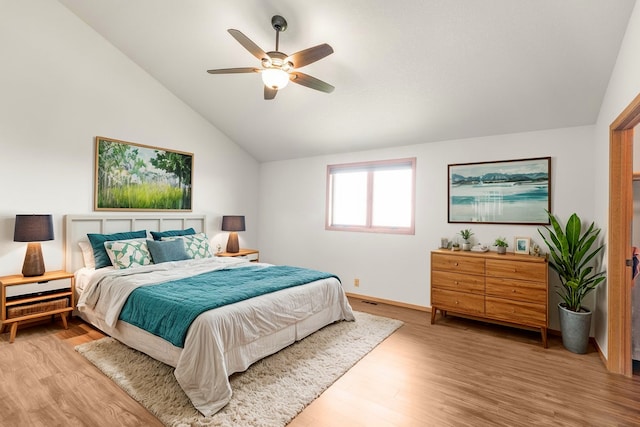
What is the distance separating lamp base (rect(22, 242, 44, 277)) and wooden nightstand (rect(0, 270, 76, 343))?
5cm

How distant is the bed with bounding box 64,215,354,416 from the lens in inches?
85.0

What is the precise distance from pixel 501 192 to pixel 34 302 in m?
5.13

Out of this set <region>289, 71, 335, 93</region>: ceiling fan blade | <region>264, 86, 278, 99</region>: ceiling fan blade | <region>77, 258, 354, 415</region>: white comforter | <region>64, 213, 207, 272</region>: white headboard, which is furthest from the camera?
<region>64, 213, 207, 272</region>: white headboard

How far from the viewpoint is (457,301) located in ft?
11.7

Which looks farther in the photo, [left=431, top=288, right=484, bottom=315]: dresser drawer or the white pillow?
the white pillow

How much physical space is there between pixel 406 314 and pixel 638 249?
2.33 metres

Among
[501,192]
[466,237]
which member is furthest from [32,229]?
[501,192]

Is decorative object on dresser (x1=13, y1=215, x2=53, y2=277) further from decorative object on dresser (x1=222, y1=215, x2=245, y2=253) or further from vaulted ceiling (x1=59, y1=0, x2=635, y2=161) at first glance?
vaulted ceiling (x1=59, y1=0, x2=635, y2=161)

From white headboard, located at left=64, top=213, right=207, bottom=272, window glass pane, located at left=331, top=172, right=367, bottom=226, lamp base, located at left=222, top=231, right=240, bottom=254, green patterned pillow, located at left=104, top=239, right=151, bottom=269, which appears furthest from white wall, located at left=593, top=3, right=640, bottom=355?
white headboard, located at left=64, top=213, right=207, bottom=272

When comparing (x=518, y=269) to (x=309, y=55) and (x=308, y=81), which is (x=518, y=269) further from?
(x=309, y=55)

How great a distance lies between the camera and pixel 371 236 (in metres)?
4.72

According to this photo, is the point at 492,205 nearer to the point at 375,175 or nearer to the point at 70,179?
the point at 375,175

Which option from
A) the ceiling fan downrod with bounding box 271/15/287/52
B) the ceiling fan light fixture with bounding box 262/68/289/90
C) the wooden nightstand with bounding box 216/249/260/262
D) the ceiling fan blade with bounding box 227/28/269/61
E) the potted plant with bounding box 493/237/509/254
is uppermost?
the ceiling fan downrod with bounding box 271/15/287/52

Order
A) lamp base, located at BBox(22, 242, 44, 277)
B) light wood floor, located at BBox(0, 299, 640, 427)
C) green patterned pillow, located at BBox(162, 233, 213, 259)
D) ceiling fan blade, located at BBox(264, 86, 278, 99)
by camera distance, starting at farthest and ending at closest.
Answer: green patterned pillow, located at BBox(162, 233, 213, 259) < lamp base, located at BBox(22, 242, 44, 277) < ceiling fan blade, located at BBox(264, 86, 278, 99) < light wood floor, located at BBox(0, 299, 640, 427)
